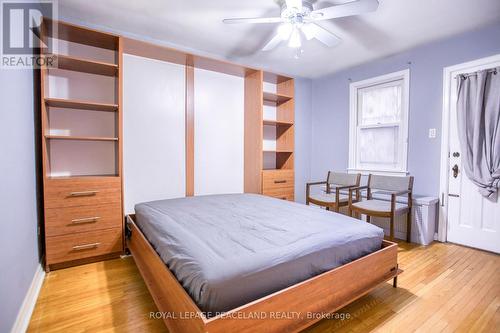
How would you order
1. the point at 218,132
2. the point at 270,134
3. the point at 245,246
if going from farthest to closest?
the point at 270,134
the point at 218,132
the point at 245,246

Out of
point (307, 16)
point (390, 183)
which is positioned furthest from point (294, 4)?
point (390, 183)

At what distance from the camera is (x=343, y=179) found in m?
3.58

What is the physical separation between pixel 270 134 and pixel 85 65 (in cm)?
253

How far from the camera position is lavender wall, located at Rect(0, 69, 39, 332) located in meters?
1.25

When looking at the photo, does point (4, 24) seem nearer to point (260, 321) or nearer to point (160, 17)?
point (160, 17)

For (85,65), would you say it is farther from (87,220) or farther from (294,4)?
(294,4)

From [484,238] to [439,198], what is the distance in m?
0.55

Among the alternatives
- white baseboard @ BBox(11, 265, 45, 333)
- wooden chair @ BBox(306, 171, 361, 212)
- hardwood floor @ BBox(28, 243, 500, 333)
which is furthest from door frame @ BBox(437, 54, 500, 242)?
white baseboard @ BBox(11, 265, 45, 333)

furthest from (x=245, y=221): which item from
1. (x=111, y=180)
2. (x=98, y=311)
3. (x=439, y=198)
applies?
(x=439, y=198)

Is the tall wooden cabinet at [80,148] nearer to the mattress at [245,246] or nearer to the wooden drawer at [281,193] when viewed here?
the mattress at [245,246]

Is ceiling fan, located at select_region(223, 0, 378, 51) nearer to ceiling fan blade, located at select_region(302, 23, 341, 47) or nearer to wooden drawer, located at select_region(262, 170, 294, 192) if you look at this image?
ceiling fan blade, located at select_region(302, 23, 341, 47)

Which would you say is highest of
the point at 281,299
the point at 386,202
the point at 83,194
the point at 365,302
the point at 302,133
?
the point at 302,133

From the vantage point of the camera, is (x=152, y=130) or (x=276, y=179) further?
(x=276, y=179)

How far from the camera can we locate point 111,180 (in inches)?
91.4
